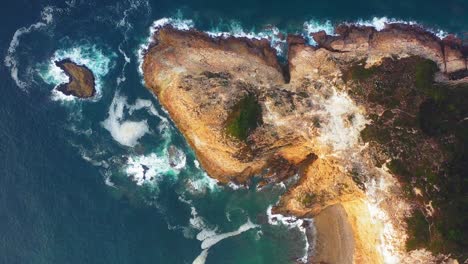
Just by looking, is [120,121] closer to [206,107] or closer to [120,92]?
[120,92]

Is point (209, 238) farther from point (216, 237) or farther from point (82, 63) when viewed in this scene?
point (82, 63)

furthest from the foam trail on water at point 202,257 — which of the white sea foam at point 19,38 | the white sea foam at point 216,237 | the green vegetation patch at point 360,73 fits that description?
the white sea foam at point 19,38

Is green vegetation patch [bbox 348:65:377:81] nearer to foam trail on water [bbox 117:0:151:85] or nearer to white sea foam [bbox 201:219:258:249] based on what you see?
white sea foam [bbox 201:219:258:249]

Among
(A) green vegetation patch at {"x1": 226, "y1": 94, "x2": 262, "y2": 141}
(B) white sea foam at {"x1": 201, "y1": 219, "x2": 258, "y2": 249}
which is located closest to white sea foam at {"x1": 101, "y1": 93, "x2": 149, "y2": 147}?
(A) green vegetation patch at {"x1": 226, "y1": 94, "x2": 262, "y2": 141}

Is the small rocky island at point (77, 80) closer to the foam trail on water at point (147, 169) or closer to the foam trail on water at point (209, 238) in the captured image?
the foam trail on water at point (147, 169)

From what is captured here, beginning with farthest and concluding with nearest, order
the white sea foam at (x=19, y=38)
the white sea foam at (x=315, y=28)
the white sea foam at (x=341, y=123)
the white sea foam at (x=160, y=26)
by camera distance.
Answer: the white sea foam at (x=19, y=38)
the white sea foam at (x=160, y=26)
the white sea foam at (x=315, y=28)
the white sea foam at (x=341, y=123)

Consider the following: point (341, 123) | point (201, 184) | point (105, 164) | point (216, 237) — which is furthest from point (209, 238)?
point (341, 123)
